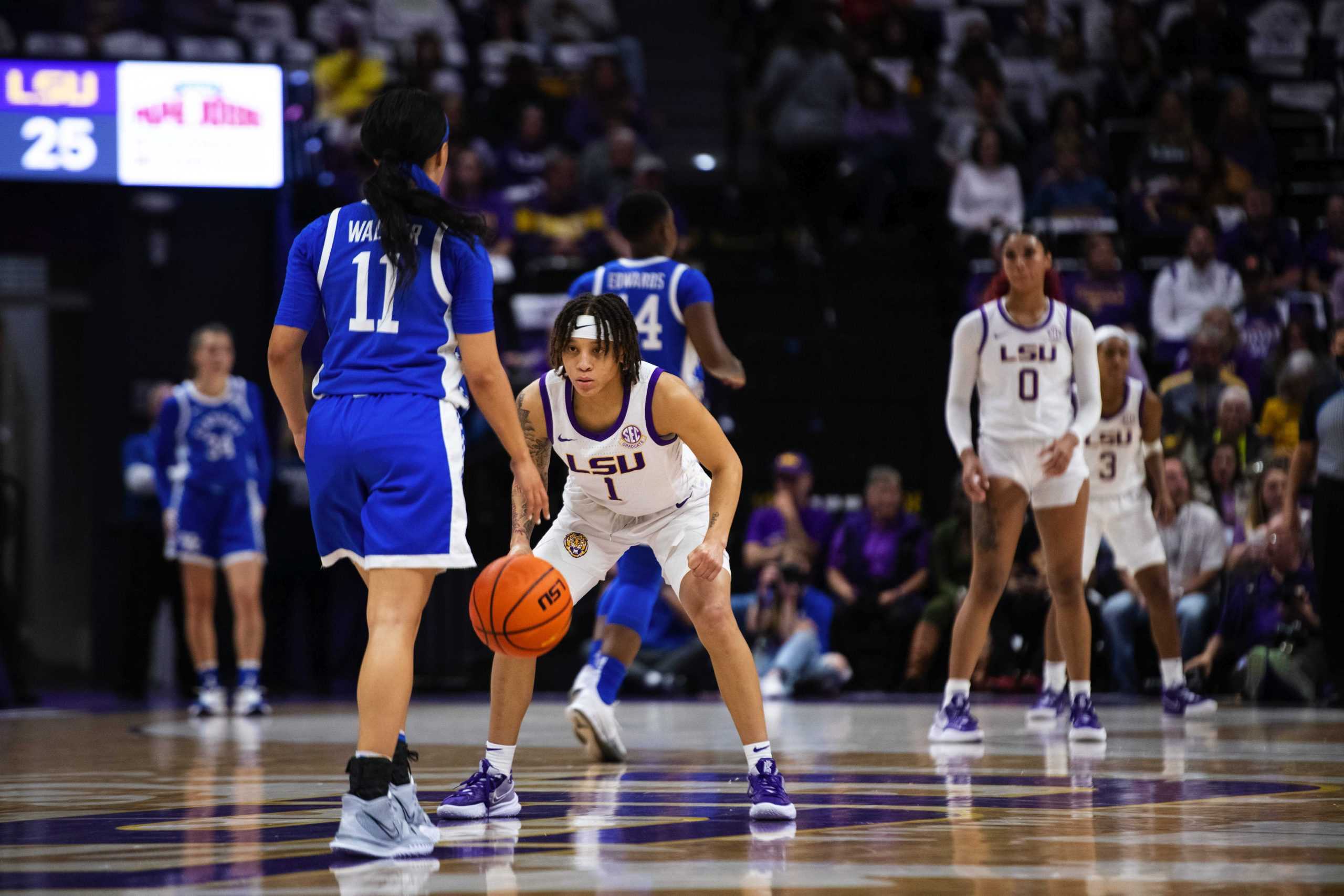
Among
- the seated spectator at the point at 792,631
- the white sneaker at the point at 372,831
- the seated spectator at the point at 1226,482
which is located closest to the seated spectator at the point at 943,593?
the seated spectator at the point at 792,631

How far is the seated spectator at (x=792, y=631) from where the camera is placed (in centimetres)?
1088

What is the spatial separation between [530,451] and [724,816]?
1227 millimetres

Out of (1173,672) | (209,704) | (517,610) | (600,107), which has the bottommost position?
(209,704)

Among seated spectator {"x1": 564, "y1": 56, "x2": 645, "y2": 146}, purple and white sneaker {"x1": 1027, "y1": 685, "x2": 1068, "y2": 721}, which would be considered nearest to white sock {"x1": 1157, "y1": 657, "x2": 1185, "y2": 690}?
purple and white sneaker {"x1": 1027, "y1": 685, "x2": 1068, "y2": 721}

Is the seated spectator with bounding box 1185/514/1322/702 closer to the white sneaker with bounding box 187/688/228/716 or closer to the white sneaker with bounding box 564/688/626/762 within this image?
the white sneaker with bounding box 564/688/626/762

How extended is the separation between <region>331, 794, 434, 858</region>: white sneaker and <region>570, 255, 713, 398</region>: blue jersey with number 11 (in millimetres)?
3252

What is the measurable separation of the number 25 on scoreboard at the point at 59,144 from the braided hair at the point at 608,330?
8.43m

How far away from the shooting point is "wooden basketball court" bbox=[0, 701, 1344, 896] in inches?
144

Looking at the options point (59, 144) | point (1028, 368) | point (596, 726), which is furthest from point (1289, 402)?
point (59, 144)

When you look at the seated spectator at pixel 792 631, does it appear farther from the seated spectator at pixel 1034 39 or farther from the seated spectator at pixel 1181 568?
the seated spectator at pixel 1034 39

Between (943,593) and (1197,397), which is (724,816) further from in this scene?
(1197,397)

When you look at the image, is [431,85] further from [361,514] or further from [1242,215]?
[361,514]

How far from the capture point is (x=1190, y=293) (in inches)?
496

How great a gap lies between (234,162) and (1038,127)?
7112 millimetres
